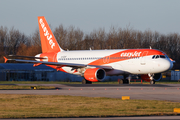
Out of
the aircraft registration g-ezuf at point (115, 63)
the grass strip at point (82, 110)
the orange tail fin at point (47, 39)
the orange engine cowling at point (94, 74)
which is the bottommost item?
the grass strip at point (82, 110)

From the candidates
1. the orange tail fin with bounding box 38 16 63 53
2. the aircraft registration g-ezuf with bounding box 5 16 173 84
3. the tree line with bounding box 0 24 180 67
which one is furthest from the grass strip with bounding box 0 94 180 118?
the tree line with bounding box 0 24 180 67

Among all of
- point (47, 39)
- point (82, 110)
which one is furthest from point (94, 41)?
point (82, 110)

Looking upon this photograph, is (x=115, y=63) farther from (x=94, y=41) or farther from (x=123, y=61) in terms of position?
(x=94, y=41)

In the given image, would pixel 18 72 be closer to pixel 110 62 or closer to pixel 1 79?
pixel 1 79

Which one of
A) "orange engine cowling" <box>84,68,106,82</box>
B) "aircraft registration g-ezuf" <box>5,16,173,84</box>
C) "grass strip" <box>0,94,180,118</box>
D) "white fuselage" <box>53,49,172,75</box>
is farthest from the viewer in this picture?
"orange engine cowling" <box>84,68,106,82</box>

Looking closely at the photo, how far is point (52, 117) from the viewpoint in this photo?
44.1 feet

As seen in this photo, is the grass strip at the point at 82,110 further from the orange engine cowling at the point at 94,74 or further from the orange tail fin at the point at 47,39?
the orange tail fin at the point at 47,39

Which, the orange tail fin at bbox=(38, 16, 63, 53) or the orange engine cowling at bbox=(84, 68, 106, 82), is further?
the orange tail fin at bbox=(38, 16, 63, 53)

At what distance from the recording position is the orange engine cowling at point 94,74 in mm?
39312

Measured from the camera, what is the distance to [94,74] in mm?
39219

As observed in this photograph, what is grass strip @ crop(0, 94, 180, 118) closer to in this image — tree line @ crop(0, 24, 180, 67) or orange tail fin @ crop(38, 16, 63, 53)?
orange tail fin @ crop(38, 16, 63, 53)

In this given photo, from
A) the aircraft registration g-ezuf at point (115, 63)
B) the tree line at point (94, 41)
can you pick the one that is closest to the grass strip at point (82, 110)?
the aircraft registration g-ezuf at point (115, 63)

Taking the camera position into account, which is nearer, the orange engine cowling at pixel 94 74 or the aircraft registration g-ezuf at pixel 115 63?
the aircraft registration g-ezuf at pixel 115 63

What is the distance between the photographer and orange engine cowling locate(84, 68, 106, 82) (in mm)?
39312
